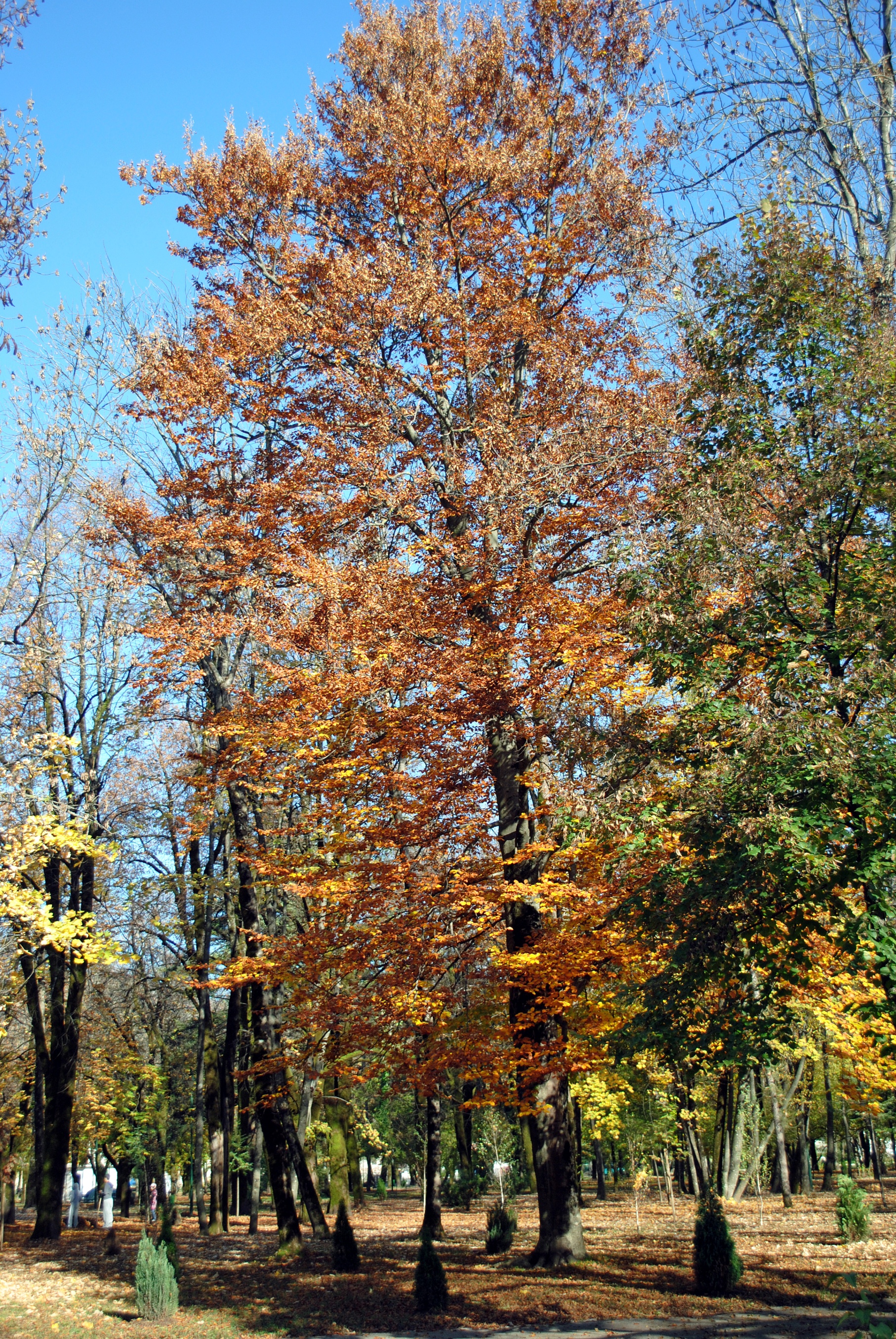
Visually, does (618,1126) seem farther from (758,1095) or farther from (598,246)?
(598,246)

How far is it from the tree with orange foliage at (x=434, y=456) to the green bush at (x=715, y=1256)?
1.83 meters

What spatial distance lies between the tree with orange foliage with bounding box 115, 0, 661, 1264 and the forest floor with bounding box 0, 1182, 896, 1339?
5.03ft

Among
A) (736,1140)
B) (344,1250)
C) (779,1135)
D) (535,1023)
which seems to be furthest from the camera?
Result: (779,1135)

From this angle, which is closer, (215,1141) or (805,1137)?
(215,1141)

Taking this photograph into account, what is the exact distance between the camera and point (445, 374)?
12.8 m

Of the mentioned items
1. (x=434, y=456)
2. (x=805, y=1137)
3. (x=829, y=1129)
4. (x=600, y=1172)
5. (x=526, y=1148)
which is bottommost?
(x=600, y=1172)

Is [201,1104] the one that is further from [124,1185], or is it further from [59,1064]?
[124,1185]

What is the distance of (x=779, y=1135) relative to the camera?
24188 millimetres

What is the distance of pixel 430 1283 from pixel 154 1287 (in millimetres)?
3146

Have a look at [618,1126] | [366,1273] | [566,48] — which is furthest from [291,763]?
[618,1126]

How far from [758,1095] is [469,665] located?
19551 mm

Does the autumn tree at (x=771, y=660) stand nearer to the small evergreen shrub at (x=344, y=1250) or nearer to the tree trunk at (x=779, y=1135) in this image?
the small evergreen shrub at (x=344, y=1250)

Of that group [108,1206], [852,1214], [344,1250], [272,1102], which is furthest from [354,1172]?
[852,1214]

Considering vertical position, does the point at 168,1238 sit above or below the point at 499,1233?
above
